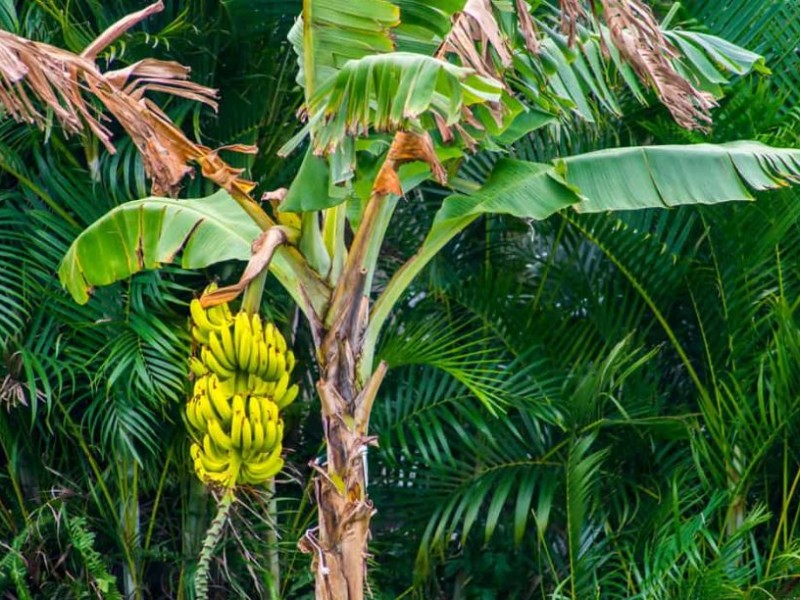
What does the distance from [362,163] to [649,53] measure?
1088 millimetres

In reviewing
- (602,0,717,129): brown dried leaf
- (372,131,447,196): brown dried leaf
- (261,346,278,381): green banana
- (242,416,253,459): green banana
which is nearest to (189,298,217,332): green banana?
(261,346,278,381): green banana

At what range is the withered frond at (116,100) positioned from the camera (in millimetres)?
3562

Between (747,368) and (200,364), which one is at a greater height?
(200,364)

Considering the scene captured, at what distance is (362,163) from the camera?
3803 millimetres

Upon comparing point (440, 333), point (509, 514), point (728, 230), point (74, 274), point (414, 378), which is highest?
point (728, 230)

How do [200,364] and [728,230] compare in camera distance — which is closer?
[200,364]

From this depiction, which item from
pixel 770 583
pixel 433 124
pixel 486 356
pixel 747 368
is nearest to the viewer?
pixel 433 124

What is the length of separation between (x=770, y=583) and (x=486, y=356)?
1.60 metres

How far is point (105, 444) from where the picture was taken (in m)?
5.28

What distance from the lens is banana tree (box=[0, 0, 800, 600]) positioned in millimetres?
3525

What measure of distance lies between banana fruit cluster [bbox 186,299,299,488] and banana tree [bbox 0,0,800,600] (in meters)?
0.16

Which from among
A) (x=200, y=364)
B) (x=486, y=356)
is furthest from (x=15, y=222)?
(x=486, y=356)

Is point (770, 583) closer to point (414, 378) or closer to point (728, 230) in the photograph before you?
point (728, 230)

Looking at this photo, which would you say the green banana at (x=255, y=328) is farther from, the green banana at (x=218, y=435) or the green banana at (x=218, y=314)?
the green banana at (x=218, y=435)
